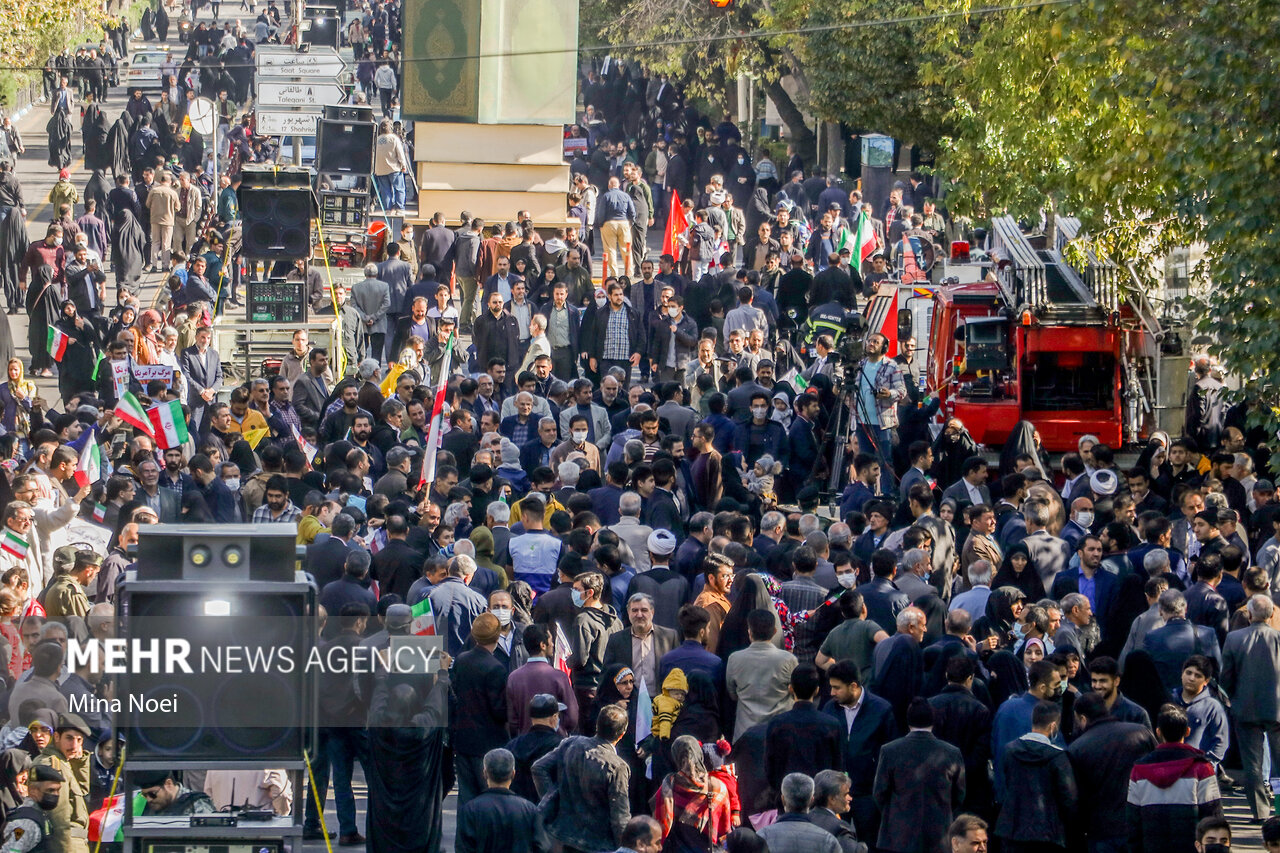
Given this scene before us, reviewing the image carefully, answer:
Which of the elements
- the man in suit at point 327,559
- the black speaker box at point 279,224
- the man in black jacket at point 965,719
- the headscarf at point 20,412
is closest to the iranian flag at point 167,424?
the headscarf at point 20,412

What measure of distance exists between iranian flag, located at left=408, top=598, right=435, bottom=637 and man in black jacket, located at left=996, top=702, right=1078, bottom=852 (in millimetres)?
3369

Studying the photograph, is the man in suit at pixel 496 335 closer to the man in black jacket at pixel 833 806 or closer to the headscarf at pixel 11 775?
the headscarf at pixel 11 775

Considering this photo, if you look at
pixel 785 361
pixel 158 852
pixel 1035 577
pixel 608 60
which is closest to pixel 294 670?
pixel 158 852

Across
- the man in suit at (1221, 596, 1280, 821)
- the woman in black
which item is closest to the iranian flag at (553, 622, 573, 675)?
the man in suit at (1221, 596, 1280, 821)

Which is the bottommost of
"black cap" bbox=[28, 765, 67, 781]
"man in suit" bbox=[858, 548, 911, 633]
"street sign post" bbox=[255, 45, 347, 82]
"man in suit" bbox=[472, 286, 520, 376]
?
"black cap" bbox=[28, 765, 67, 781]

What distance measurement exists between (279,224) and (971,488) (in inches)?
374

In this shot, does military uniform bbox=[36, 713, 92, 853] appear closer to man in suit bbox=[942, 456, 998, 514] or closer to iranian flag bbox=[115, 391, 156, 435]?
iranian flag bbox=[115, 391, 156, 435]

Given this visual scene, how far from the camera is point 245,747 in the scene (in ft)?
25.1

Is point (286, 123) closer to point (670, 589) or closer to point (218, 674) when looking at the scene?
point (670, 589)

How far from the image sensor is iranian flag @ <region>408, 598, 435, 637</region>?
11031 mm

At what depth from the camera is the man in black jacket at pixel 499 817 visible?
8.97 meters

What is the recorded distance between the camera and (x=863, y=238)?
25.9m

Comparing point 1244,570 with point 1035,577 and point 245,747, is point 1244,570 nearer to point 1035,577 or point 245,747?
point 1035,577

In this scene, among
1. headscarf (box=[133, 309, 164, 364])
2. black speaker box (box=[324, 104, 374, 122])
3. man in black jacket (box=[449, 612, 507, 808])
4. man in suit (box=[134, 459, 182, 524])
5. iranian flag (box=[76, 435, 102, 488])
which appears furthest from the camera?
black speaker box (box=[324, 104, 374, 122])
